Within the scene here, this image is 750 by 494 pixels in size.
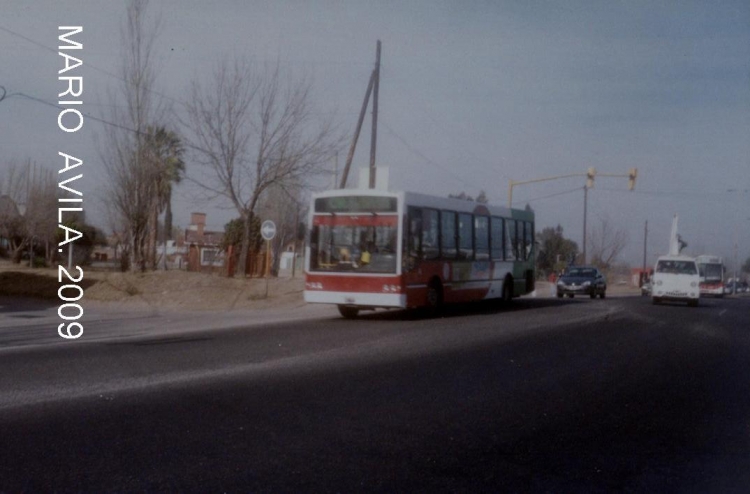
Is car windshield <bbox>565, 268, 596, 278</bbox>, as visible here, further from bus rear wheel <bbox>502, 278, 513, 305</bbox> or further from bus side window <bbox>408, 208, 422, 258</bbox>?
bus side window <bbox>408, 208, 422, 258</bbox>

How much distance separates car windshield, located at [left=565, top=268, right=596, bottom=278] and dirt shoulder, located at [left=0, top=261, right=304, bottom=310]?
1764 centimetres

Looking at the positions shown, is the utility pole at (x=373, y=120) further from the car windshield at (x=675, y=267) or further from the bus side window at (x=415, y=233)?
the car windshield at (x=675, y=267)

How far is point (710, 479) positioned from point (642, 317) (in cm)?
1935

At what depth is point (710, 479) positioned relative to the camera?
6.90 meters

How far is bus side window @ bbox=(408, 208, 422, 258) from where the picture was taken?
21.0 metres

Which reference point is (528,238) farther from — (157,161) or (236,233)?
(236,233)

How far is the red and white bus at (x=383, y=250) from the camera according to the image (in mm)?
→ 20703

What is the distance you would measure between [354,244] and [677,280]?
18620 millimetres

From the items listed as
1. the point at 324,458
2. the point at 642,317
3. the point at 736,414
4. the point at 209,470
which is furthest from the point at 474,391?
the point at 642,317

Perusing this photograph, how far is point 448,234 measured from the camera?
2319 centimetres

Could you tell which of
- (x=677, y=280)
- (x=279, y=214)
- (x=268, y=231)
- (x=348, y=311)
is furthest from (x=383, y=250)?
(x=279, y=214)

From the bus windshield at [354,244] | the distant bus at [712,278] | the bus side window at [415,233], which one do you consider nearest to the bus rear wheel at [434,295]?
the bus side window at [415,233]

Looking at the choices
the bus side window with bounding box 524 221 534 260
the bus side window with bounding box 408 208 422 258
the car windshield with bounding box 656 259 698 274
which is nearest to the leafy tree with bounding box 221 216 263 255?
the bus side window with bounding box 524 221 534 260

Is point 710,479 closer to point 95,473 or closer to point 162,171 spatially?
point 95,473
